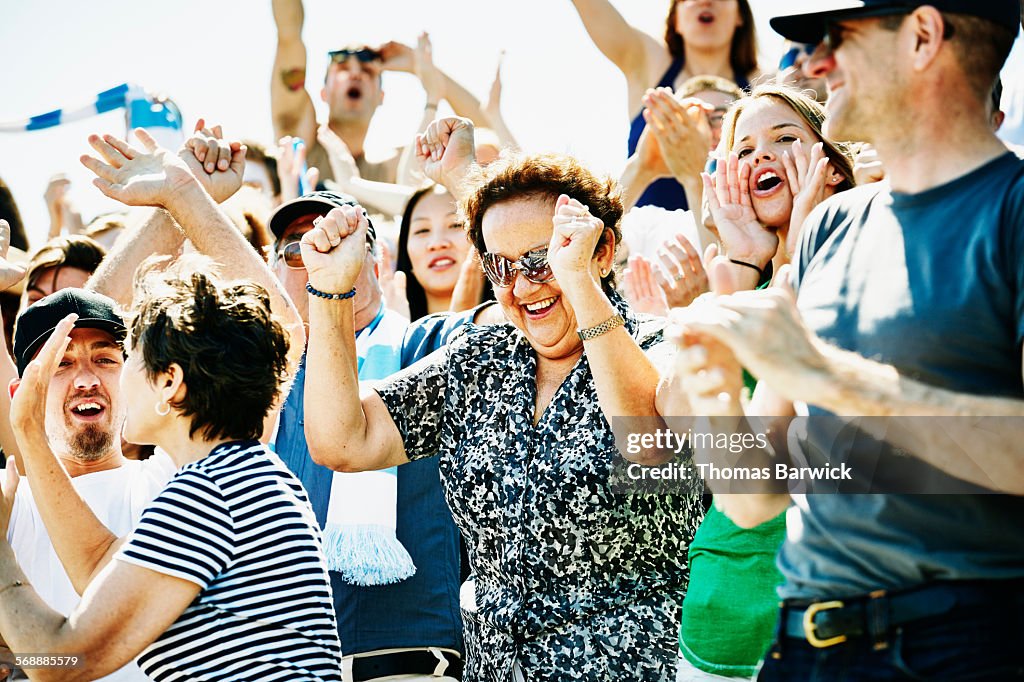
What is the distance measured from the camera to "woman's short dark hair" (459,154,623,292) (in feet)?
10.1

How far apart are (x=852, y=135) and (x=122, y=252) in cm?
274

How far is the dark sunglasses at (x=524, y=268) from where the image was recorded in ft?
9.72

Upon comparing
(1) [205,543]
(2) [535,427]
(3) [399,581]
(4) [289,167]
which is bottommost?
(3) [399,581]

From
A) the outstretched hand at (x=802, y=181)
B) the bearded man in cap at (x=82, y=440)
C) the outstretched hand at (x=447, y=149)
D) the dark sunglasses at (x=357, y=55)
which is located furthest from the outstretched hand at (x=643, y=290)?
the dark sunglasses at (x=357, y=55)

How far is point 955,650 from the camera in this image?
71.1 inches

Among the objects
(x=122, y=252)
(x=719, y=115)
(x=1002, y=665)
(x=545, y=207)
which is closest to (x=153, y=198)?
(x=122, y=252)

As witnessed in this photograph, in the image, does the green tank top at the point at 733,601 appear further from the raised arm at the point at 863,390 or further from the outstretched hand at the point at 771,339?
the outstretched hand at the point at 771,339

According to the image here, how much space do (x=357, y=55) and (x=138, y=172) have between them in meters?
3.30

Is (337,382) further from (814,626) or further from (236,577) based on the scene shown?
(814,626)

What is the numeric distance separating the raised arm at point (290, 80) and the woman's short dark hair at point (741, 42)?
8.40 ft

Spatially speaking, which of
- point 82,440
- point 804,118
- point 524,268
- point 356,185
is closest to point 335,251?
point 524,268

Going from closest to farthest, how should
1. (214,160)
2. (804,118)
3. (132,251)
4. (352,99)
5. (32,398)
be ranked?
(32,398)
(804,118)
(132,251)
(214,160)
(352,99)

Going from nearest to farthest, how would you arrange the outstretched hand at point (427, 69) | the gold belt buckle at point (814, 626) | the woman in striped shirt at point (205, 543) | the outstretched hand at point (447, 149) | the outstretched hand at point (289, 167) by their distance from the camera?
1. the gold belt buckle at point (814, 626)
2. the woman in striped shirt at point (205, 543)
3. the outstretched hand at point (447, 149)
4. the outstretched hand at point (289, 167)
5. the outstretched hand at point (427, 69)

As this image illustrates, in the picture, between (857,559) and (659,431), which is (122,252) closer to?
(659,431)
